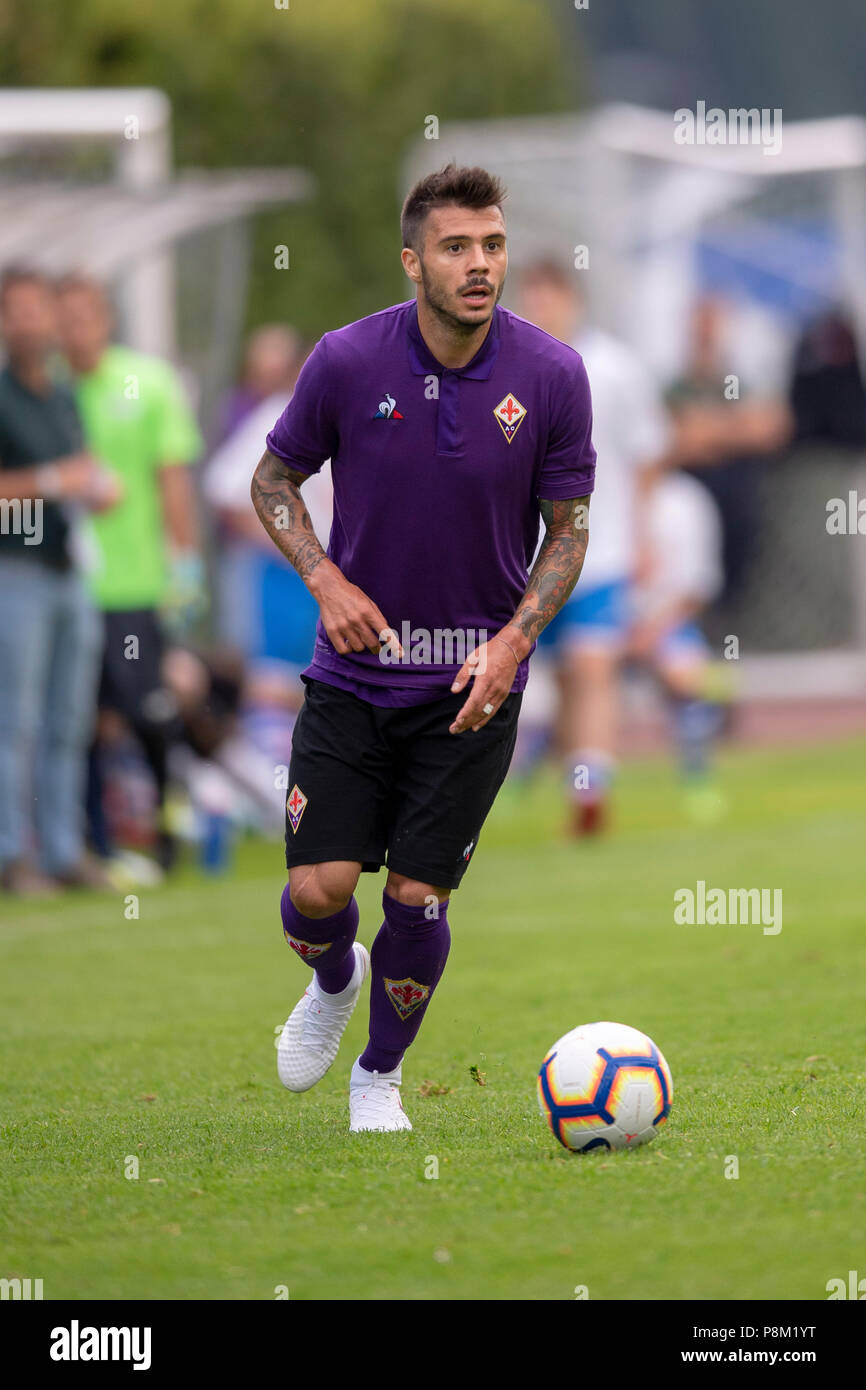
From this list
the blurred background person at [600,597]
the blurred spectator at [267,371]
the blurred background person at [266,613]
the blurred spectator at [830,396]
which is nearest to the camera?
the blurred background person at [600,597]

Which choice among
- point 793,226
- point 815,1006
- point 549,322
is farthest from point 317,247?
point 815,1006

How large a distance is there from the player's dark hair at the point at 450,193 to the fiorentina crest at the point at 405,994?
192 centimetres

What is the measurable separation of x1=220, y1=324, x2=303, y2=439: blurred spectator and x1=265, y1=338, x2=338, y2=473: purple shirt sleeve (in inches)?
313

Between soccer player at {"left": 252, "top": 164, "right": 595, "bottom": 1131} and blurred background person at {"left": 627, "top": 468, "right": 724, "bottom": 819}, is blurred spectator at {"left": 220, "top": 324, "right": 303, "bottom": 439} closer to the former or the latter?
blurred background person at {"left": 627, "top": 468, "right": 724, "bottom": 819}

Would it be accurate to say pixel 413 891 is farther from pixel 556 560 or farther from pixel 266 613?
pixel 266 613

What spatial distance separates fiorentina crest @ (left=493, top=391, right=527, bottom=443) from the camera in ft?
18.6

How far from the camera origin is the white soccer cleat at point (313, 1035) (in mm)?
6156

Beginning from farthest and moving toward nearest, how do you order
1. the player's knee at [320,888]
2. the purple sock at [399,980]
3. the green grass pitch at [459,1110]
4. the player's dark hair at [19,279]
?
the player's dark hair at [19,279], the purple sock at [399,980], the player's knee at [320,888], the green grass pitch at [459,1110]

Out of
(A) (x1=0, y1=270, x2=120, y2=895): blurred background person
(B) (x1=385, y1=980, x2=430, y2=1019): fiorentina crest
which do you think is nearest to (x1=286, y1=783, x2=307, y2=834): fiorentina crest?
(B) (x1=385, y1=980, x2=430, y2=1019): fiorentina crest

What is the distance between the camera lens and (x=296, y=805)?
19.1 feet

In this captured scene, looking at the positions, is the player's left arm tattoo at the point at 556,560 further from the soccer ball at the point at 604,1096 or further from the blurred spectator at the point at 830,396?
the blurred spectator at the point at 830,396

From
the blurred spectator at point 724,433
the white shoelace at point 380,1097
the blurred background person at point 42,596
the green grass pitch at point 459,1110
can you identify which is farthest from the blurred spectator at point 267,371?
the white shoelace at point 380,1097

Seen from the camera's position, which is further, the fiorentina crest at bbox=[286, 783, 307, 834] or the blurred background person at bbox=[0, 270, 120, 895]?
the blurred background person at bbox=[0, 270, 120, 895]

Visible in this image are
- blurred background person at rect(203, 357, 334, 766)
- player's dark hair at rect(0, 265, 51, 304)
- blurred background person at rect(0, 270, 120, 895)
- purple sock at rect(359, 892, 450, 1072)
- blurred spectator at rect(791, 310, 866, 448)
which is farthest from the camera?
blurred spectator at rect(791, 310, 866, 448)
